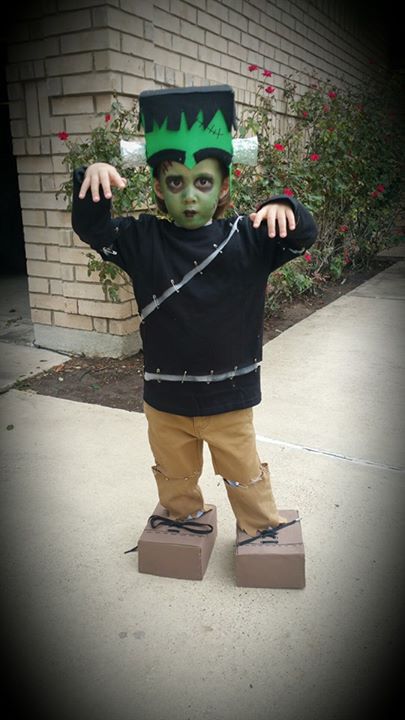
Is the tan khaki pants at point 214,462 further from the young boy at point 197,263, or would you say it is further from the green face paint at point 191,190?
the green face paint at point 191,190

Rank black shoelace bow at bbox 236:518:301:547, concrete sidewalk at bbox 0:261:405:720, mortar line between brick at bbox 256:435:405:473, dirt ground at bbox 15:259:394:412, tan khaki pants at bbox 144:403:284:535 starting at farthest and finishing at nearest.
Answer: dirt ground at bbox 15:259:394:412, mortar line between brick at bbox 256:435:405:473, black shoelace bow at bbox 236:518:301:547, tan khaki pants at bbox 144:403:284:535, concrete sidewalk at bbox 0:261:405:720

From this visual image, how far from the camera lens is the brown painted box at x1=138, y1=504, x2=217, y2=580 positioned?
1.97 meters

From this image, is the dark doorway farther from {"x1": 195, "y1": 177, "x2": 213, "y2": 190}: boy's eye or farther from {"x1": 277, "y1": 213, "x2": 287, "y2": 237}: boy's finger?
{"x1": 277, "y1": 213, "x2": 287, "y2": 237}: boy's finger

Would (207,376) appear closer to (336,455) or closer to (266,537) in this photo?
(266,537)

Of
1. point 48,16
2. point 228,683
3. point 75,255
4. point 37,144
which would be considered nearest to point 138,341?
point 75,255

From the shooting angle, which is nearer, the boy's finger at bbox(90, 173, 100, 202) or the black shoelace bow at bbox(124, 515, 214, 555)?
the boy's finger at bbox(90, 173, 100, 202)

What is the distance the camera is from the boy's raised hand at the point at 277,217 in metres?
1.60

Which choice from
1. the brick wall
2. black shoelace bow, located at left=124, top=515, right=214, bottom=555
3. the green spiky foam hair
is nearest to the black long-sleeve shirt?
the green spiky foam hair

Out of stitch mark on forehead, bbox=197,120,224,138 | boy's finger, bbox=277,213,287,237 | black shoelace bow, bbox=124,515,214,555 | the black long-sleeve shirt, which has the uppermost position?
stitch mark on forehead, bbox=197,120,224,138

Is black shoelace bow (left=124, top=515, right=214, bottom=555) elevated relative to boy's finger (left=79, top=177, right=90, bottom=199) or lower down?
lower down

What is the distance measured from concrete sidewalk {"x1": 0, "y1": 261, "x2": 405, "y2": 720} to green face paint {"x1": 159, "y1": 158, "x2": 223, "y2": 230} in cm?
123

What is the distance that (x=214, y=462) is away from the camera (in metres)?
1.97

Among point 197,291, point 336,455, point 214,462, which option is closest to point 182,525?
point 214,462

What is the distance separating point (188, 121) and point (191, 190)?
189mm
